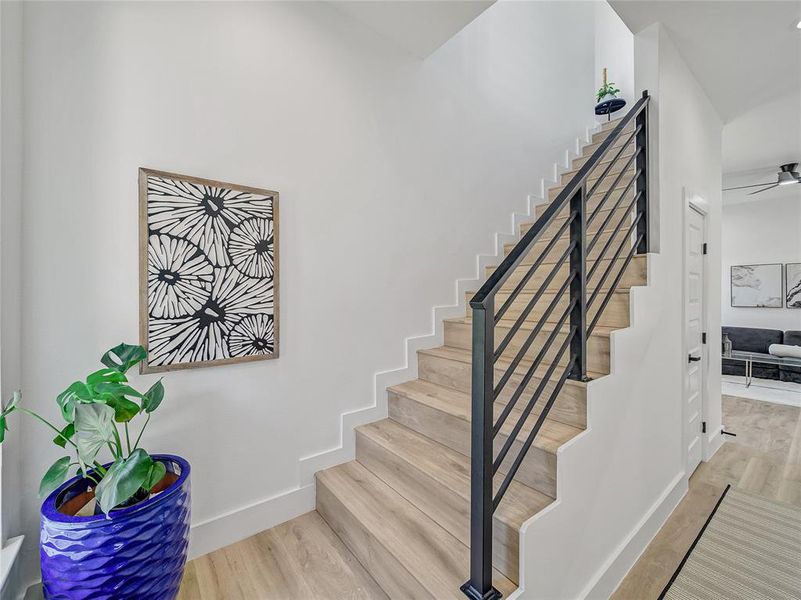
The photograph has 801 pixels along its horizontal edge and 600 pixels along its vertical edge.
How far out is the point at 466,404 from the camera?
201 cm

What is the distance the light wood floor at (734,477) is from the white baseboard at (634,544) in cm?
3

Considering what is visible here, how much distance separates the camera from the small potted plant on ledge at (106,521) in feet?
3.62

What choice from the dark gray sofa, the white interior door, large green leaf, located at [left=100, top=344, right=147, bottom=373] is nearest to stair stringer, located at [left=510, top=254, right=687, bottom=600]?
the white interior door

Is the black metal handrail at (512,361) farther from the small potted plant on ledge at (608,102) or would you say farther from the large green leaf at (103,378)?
the small potted plant on ledge at (608,102)

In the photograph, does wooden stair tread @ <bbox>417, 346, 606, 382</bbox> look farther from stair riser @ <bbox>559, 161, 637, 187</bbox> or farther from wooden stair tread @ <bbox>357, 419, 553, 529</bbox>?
stair riser @ <bbox>559, 161, 637, 187</bbox>

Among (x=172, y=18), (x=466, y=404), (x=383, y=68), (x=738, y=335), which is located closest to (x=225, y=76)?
(x=172, y=18)

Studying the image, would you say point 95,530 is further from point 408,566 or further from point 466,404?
point 466,404

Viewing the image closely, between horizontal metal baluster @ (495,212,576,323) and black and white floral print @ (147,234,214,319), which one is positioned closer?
horizontal metal baluster @ (495,212,576,323)

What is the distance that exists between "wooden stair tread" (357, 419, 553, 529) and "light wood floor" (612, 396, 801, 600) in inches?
30.6

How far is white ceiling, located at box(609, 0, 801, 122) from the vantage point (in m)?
2.06

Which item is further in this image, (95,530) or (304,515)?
(304,515)

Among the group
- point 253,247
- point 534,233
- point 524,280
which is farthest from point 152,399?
point 534,233

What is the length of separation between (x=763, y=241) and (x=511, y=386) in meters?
7.03

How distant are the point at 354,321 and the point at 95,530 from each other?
1424mm
